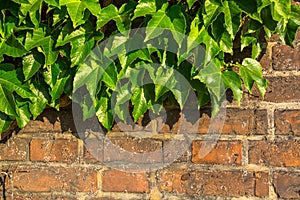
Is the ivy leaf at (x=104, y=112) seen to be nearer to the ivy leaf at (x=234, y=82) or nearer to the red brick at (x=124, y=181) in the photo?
the red brick at (x=124, y=181)

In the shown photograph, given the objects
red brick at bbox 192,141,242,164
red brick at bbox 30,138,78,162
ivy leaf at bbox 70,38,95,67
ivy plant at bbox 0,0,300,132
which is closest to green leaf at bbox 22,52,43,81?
ivy plant at bbox 0,0,300,132

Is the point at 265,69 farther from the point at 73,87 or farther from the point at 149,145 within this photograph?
the point at 73,87

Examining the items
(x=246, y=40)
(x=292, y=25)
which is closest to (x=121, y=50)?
(x=246, y=40)

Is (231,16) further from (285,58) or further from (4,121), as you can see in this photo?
(4,121)

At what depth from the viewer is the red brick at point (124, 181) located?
4.44 feet

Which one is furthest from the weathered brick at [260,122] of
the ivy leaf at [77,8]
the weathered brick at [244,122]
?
the ivy leaf at [77,8]

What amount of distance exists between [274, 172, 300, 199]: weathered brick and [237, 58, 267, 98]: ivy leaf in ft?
0.71

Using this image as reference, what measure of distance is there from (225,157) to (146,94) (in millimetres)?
252

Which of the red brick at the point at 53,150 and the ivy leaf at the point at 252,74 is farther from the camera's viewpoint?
the red brick at the point at 53,150

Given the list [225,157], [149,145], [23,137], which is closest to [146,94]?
[149,145]

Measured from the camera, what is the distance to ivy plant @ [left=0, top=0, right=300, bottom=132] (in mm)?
1177

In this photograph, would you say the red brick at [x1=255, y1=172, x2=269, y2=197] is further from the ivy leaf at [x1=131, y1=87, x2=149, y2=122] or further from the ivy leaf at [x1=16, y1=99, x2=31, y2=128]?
the ivy leaf at [x1=16, y1=99, x2=31, y2=128]

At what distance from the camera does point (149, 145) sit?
53.1 inches

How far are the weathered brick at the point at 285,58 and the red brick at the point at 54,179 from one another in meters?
A: 0.55
